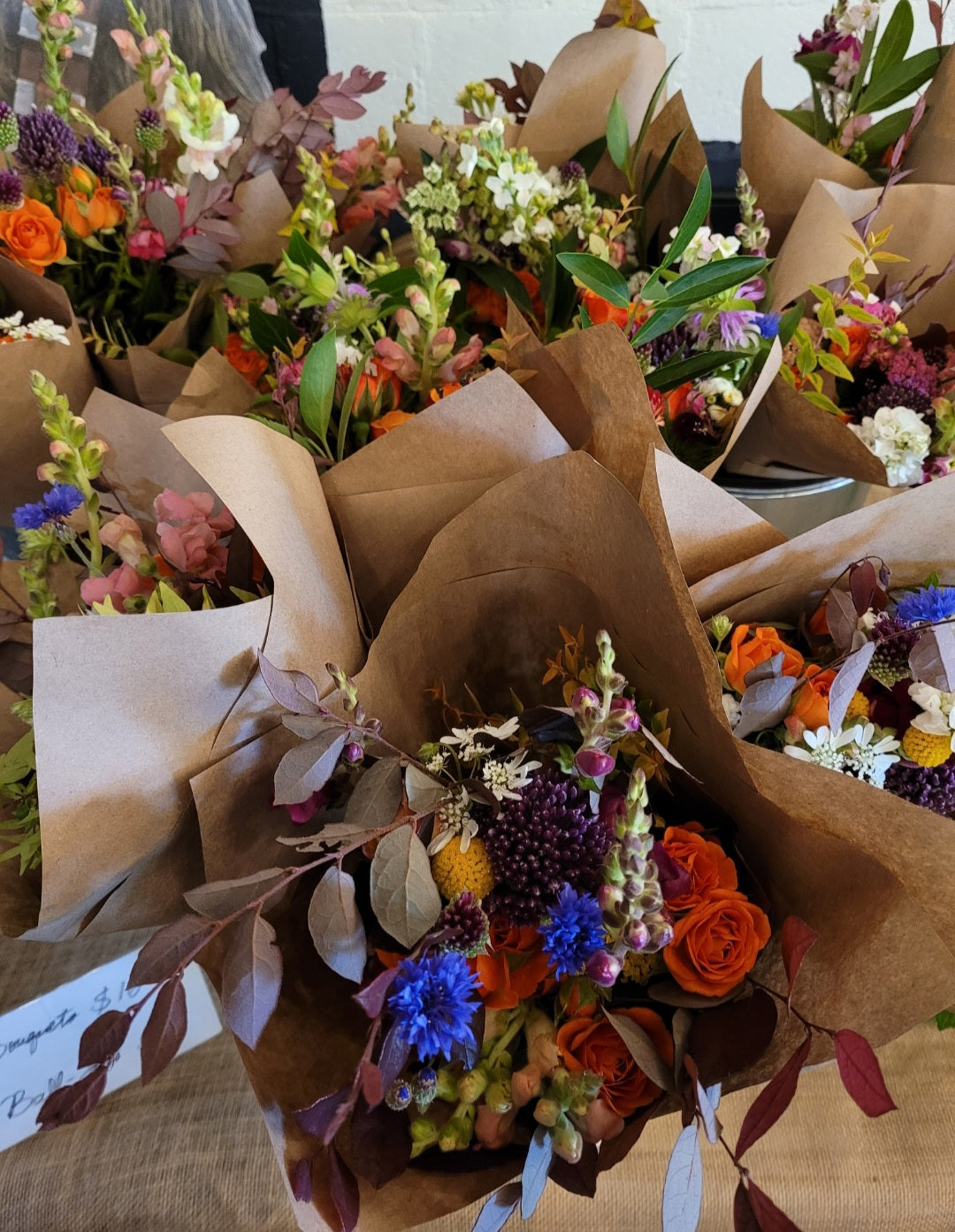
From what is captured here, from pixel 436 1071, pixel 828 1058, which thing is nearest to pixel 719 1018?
pixel 828 1058

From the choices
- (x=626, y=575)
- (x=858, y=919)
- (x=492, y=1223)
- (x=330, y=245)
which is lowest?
(x=492, y=1223)

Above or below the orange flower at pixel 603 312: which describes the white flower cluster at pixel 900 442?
below

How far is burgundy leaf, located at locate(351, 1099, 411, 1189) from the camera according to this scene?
0.43m

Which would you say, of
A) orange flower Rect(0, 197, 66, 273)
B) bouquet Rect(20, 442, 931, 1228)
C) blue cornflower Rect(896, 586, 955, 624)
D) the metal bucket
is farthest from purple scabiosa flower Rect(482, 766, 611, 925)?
orange flower Rect(0, 197, 66, 273)

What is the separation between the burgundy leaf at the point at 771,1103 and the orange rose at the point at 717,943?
50 millimetres

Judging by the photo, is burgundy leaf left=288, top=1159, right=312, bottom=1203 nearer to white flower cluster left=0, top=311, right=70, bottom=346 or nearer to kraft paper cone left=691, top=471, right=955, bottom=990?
kraft paper cone left=691, top=471, right=955, bottom=990

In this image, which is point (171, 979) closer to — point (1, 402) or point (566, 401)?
point (566, 401)

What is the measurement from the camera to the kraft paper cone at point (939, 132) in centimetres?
73

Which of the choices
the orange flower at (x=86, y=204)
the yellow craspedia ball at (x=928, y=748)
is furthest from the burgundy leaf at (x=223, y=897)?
the orange flower at (x=86, y=204)

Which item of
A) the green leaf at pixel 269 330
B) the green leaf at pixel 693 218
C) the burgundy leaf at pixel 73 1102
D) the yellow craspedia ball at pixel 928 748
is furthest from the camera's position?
the green leaf at pixel 269 330

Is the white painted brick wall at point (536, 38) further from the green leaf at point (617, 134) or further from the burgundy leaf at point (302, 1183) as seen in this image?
the burgundy leaf at point (302, 1183)

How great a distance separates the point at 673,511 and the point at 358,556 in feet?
0.72

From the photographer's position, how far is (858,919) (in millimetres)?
393

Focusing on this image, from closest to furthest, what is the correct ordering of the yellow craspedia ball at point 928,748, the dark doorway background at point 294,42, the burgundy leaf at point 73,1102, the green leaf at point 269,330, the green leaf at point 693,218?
the burgundy leaf at point 73,1102
the yellow craspedia ball at point 928,748
the green leaf at point 693,218
the green leaf at point 269,330
the dark doorway background at point 294,42
